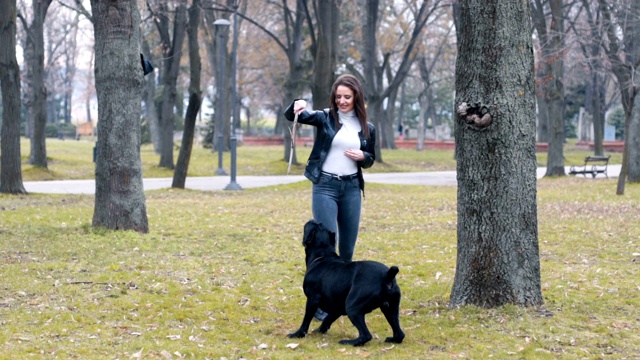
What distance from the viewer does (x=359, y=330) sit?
20.1 ft

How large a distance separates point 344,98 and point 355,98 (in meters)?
0.10

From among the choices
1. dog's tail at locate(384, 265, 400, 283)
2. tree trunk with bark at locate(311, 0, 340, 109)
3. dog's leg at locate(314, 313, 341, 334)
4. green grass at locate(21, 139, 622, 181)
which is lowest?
dog's leg at locate(314, 313, 341, 334)

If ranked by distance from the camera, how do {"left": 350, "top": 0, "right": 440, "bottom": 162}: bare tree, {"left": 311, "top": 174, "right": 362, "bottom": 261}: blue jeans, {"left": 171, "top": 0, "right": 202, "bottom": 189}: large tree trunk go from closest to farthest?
{"left": 311, "top": 174, "right": 362, "bottom": 261}: blue jeans < {"left": 171, "top": 0, "right": 202, "bottom": 189}: large tree trunk < {"left": 350, "top": 0, "right": 440, "bottom": 162}: bare tree

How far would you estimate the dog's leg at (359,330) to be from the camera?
19.7 feet

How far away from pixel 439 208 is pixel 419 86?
6263 cm

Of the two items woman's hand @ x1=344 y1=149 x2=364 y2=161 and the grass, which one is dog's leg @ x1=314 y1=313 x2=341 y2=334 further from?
woman's hand @ x1=344 y1=149 x2=364 y2=161

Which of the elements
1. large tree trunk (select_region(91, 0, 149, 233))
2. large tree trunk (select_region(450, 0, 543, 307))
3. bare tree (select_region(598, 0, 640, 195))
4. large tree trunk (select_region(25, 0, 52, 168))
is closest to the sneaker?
large tree trunk (select_region(450, 0, 543, 307))

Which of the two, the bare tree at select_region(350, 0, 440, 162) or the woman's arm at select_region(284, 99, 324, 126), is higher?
the bare tree at select_region(350, 0, 440, 162)

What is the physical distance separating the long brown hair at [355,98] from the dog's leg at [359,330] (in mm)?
1745

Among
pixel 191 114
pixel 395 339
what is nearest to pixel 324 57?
pixel 191 114

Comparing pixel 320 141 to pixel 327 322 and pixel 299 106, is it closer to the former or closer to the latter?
pixel 299 106

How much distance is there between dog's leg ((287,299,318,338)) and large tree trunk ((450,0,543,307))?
1576 mm

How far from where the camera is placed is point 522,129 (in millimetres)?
7109

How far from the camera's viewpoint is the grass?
625 cm
